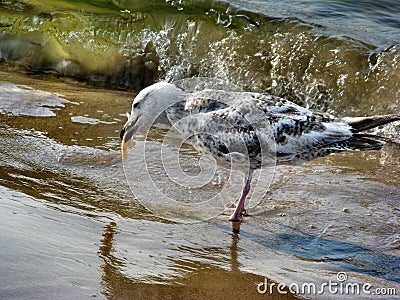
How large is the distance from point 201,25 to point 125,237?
5002mm

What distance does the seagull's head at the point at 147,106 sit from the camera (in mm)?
5141

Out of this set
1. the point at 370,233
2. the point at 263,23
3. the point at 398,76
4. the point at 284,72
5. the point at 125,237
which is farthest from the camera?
the point at 263,23

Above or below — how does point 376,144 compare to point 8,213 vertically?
above

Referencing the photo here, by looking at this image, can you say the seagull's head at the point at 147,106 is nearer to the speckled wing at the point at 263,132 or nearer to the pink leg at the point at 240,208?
the speckled wing at the point at 263,132

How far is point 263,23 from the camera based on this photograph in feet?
27.2

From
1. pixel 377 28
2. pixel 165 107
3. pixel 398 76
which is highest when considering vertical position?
pixel 377 28

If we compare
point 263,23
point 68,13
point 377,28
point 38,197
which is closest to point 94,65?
point 68,13

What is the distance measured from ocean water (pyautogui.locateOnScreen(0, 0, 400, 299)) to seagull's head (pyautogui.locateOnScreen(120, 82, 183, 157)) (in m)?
0.40

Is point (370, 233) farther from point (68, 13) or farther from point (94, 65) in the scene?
point (68, 13)

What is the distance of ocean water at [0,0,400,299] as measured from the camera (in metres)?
3.63

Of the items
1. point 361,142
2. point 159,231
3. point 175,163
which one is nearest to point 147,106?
point 175,163

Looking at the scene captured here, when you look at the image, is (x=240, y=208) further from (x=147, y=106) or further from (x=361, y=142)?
(x=147, y=106)

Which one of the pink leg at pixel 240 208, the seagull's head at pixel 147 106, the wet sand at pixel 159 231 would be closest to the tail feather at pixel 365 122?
the wet sand at pixel 159 231

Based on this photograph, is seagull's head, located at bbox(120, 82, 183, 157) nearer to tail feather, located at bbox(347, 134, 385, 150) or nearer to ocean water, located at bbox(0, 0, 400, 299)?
ocean water, located at bbox(0, 0, 400, 299)
